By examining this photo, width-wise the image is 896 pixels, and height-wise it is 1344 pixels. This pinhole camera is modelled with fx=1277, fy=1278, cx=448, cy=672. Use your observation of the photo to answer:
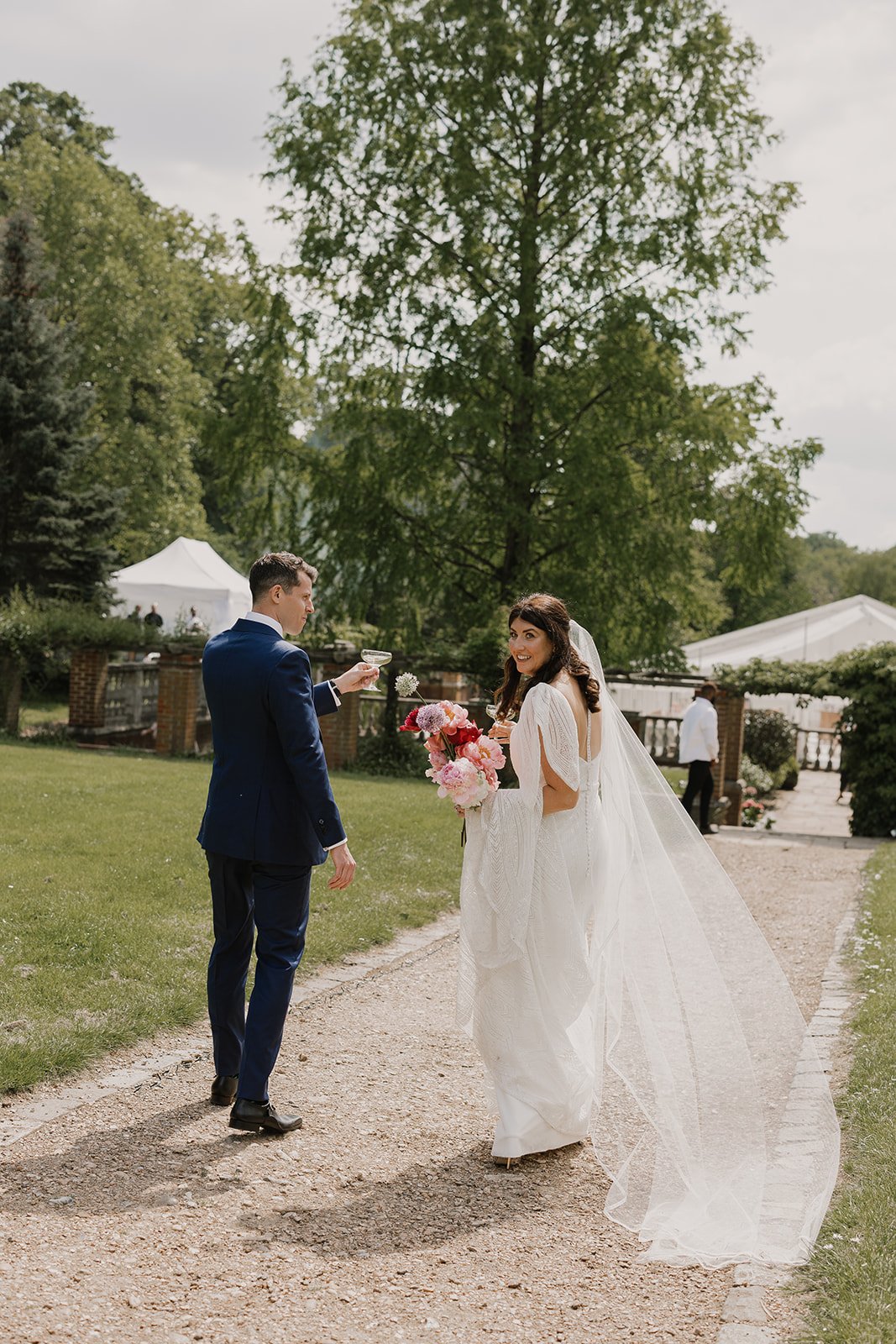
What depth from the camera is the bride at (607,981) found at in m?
4.80

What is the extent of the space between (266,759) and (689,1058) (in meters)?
2.03

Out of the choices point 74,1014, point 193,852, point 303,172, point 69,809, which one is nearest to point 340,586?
point 303,172

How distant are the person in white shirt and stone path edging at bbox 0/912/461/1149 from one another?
8387 millimetres

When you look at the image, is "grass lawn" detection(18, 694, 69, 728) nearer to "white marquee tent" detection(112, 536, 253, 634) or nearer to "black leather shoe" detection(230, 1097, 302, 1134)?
"white marquee tent" detection(112, 536, 253, 634)

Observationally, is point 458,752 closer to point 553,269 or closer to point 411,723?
point 411,723

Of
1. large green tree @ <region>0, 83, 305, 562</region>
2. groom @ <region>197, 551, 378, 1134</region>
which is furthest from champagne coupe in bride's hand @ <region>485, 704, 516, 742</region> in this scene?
large green tree @ <region>0, 83, 305, 562</region>

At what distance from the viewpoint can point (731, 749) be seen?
20.4 metres

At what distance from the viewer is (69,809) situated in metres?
12.0

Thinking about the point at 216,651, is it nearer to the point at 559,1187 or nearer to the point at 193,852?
the point at 559,1187

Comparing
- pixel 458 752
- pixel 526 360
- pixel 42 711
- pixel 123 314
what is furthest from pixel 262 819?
pixel 123 314

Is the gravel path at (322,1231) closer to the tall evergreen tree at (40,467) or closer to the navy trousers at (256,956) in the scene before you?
the navy trousers at (256,956)

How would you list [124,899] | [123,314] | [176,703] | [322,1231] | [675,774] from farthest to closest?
[123,314] → [675,774] → [176,703] → [124,899] → [322,1231]

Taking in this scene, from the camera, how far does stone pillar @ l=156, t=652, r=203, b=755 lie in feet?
64.1

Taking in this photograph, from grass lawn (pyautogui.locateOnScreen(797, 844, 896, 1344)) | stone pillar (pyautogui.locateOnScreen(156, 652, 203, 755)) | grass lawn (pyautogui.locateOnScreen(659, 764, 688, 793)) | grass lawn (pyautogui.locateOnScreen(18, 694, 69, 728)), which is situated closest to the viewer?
grass lawn (pyautogui.locateOnScreen(797, 844, 896, 1344))
